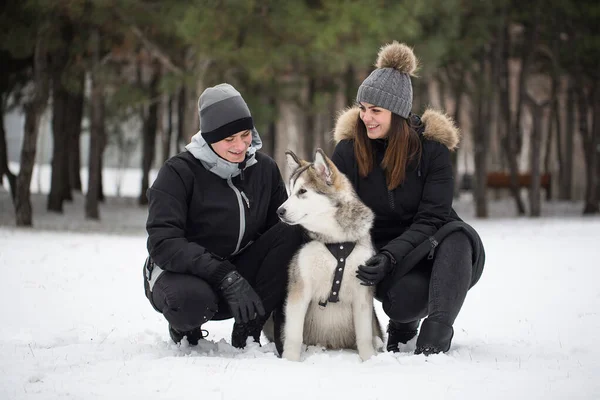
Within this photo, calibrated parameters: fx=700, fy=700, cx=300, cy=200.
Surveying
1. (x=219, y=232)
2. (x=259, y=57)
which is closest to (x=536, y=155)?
(x=259, y=57)

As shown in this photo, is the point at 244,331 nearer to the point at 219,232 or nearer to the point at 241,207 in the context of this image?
the point at 219,232

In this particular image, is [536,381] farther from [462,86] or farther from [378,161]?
[462,86]

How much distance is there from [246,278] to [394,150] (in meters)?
1.24

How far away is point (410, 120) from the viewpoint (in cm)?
A: 468

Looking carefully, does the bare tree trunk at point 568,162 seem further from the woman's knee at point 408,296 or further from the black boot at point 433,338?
the black boot at point 433,338

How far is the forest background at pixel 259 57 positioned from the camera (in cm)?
1283

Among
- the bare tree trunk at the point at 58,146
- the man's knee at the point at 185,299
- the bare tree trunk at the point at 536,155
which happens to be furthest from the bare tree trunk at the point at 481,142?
the man's knee at the point at 185,299

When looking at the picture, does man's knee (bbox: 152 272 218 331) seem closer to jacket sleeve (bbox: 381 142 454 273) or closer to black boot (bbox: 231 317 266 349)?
black boot (bbox: 231 317 266 349)

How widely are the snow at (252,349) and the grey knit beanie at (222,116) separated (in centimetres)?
134

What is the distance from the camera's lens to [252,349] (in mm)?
4332

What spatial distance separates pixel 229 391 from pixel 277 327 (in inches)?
39.3

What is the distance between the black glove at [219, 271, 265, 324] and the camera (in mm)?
4023

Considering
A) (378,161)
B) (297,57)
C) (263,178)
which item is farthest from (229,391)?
(297,57)

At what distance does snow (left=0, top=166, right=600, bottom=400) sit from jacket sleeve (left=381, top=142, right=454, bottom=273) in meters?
0.72
